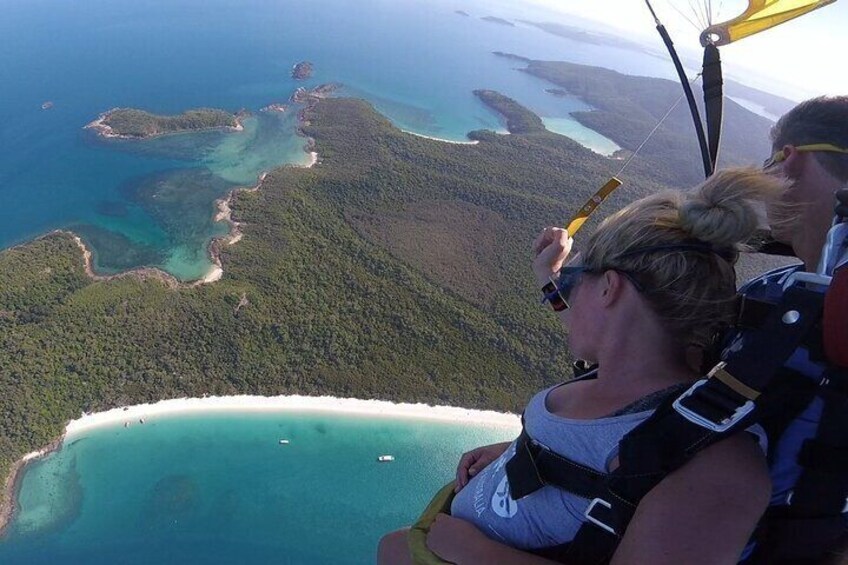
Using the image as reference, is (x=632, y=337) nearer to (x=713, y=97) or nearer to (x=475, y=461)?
(x=475, y=461)

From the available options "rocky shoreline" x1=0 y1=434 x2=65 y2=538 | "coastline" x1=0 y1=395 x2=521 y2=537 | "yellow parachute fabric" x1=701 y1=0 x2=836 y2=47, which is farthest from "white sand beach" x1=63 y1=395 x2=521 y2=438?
"yellow parachute fabric" x1=701 y1=0 x2=836 y2=47

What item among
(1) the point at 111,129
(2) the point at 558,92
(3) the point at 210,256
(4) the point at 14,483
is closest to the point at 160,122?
(1) the point at 111,129

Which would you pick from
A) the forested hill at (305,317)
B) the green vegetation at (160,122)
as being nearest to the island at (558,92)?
the forested hill at (305,317)

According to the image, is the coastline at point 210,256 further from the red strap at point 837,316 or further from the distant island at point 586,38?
the distant island at point 586,38

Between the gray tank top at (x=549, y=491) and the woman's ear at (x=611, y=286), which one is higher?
the woman's ear at (x=611, y=286)

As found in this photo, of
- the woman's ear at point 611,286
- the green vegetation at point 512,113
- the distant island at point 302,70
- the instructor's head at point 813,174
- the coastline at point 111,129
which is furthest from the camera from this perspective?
the distant island at point 302,70

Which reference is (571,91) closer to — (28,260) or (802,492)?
(28,260)

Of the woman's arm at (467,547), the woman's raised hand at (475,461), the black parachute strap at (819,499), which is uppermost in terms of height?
the black parachute strap at (819,499)
